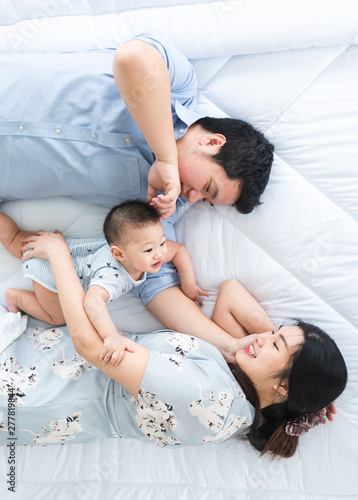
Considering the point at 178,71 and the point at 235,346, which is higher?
the point at 178,71

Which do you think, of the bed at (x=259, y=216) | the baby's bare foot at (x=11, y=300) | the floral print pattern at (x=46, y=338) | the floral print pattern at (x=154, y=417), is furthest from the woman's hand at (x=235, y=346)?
the baby's bare foot at (x=11, y=300)

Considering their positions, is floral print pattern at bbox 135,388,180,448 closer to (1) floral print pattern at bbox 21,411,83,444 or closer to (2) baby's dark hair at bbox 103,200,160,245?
(1) floral print pattern at bbox 21,411,83,444

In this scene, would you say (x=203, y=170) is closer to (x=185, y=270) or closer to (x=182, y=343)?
(x=185, y=270)

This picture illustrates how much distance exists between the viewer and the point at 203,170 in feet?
4.04

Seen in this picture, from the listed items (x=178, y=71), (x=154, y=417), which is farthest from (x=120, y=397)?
(x=178, y=71)

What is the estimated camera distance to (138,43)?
110 cm

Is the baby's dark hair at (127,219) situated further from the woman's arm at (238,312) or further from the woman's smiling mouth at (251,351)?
the woman's smiling mouth at (251,351)

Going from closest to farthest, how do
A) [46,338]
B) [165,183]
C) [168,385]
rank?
1. [168,385]
2. [165,183]
3. [46,338]

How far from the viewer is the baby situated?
3.87 ft

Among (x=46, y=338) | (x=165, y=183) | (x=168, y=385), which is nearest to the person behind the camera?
(x=168, y=385)

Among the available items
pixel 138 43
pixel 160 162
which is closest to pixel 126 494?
pixel 160 162

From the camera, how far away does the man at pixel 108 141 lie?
1206 mm

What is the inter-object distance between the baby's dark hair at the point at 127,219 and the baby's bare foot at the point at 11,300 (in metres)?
0.39

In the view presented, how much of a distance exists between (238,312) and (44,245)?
24.9 inches
